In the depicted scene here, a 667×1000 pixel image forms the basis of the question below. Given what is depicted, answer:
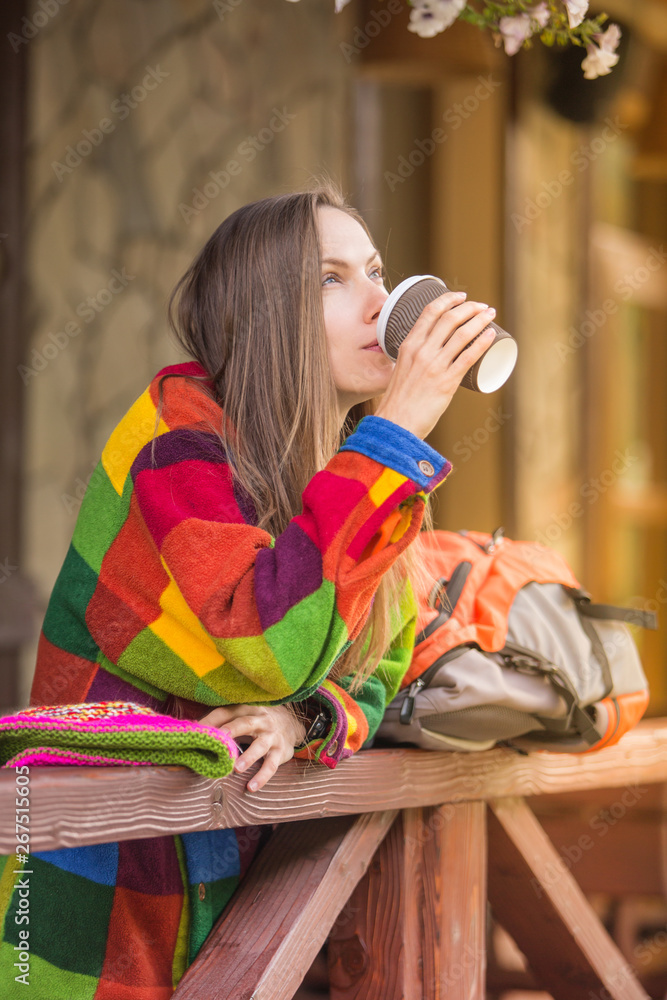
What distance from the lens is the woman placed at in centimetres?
94

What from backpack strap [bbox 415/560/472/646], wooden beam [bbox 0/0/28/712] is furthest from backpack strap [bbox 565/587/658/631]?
wooden beam [bbox 0/0/28/712]

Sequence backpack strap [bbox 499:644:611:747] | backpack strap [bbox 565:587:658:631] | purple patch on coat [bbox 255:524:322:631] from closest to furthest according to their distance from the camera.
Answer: purple patch on coat [bbox 255:524:322:631] → backpack strap [bbox 499:644:611:747] → backpack strap [bbox 565:587:658:631]

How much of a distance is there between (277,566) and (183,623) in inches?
4.8

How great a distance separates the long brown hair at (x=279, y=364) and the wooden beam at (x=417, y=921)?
0.85ft

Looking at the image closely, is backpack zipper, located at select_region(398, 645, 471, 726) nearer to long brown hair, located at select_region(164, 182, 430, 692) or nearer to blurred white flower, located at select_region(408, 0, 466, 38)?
long brown hair, located at select_region(164, 182, 430, 692)

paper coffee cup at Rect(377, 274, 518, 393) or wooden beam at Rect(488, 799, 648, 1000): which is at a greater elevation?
paper coffee cup at Rect(377, 274, 518, 393)

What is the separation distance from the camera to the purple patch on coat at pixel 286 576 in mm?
913

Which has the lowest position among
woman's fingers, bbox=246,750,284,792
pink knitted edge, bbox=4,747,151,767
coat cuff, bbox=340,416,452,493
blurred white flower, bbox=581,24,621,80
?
woman's fingers, bbox=246,750,284,792

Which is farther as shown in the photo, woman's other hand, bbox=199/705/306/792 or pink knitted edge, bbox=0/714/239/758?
woman's other hand, bbox=199/705/306/792

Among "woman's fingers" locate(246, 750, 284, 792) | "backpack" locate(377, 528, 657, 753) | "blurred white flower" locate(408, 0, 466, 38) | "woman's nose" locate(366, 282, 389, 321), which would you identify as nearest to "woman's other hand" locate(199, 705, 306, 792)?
"woman's fingers" locate(246, 750, 284, 792)

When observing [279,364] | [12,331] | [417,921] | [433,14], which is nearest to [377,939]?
[417,921]

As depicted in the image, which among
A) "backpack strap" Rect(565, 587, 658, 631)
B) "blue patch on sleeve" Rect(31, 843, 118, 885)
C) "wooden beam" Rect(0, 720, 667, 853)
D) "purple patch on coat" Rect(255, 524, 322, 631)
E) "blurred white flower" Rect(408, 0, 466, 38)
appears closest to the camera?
"wooden beam" Rect(0, 720, 667, 853)

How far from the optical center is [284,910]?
1.09 meters

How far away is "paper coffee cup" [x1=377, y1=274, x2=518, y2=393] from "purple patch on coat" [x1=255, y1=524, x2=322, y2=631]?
25cm
